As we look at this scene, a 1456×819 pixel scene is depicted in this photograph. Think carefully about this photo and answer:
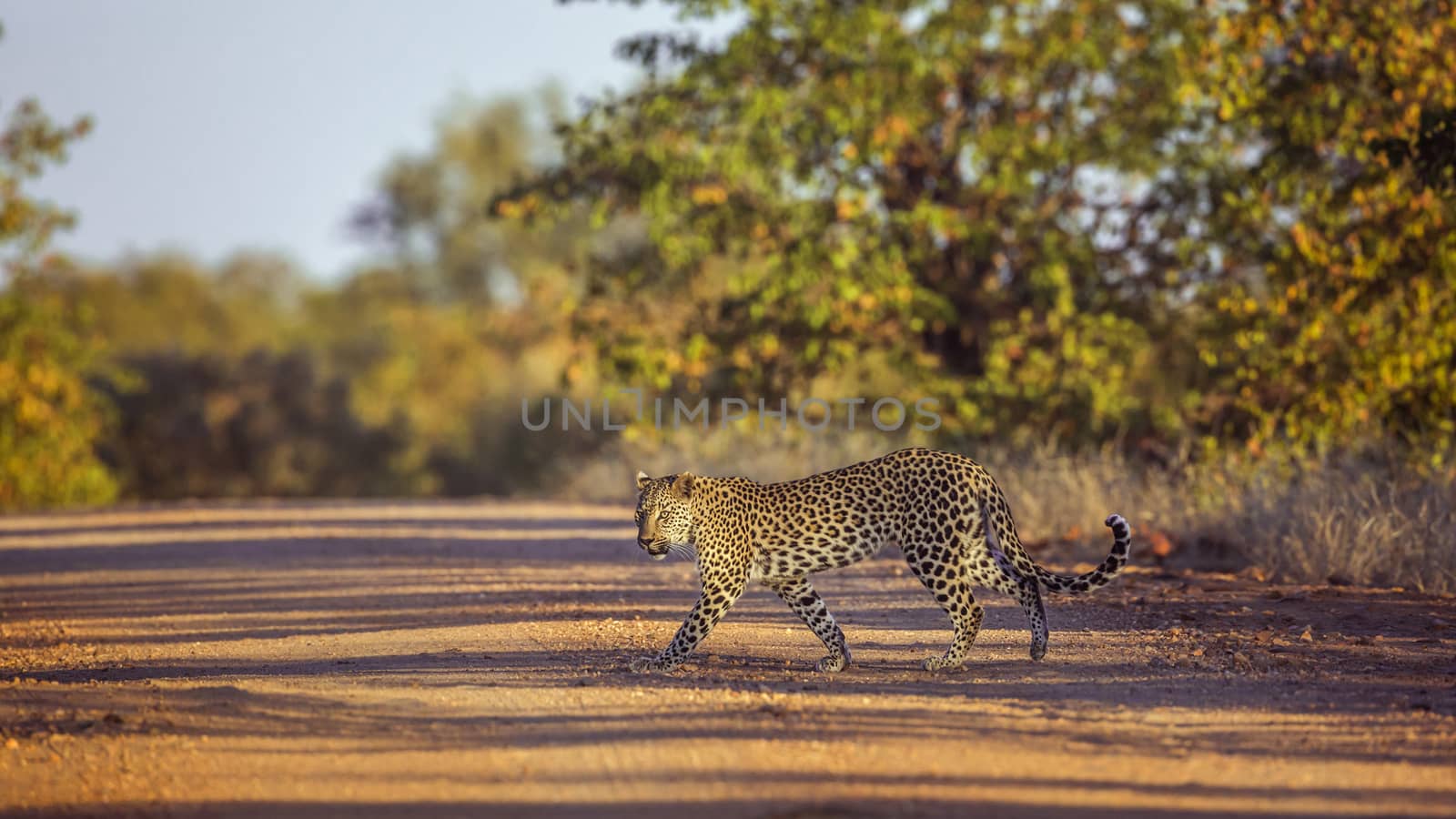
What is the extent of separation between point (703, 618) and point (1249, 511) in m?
7.02

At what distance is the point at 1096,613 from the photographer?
10.4 meters

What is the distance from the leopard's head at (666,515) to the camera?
8.38m

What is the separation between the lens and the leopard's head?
838 centimetres

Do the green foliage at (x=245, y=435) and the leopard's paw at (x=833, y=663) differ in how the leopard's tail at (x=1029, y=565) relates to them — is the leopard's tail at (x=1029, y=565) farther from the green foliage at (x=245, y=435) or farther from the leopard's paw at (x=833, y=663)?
the green foliage at (x=245, y=435)

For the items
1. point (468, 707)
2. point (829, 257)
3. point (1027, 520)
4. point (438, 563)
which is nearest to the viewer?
point (468, 707)

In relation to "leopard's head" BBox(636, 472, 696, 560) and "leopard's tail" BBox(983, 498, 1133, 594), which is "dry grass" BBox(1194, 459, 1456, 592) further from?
"leopard's head" BBox(636, 472, 696, 560)

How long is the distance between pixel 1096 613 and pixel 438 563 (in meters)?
5.99

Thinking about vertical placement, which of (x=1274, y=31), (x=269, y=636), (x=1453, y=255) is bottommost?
(x=269, y=636)

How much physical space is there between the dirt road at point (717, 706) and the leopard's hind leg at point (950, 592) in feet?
0.43

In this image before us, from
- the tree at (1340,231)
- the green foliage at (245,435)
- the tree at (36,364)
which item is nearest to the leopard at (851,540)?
the tree at (1340,231)

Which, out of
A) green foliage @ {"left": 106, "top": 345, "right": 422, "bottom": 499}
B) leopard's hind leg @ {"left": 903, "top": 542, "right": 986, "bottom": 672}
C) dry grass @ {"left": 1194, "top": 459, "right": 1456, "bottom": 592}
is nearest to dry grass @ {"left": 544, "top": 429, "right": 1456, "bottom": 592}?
dry grass @ {"left": 1194, "top": 459, "right": 1456, "bottom": 592}

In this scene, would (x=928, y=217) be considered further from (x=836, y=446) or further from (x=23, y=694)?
(x=23, y=694)

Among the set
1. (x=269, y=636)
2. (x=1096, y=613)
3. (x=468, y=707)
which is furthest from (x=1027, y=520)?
(x=468, y=707)

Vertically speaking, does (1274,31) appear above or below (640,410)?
above
